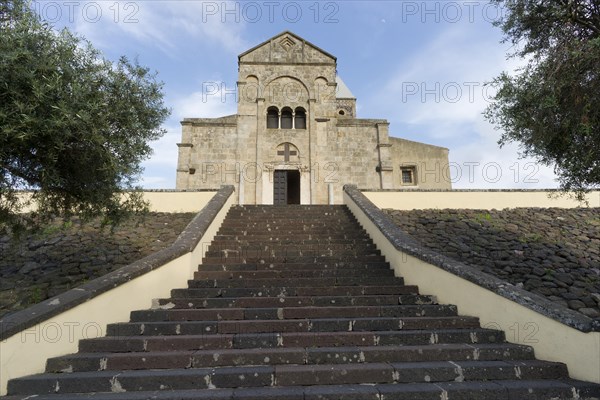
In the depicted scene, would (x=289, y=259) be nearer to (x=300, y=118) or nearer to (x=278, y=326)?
(x=278, y=326)

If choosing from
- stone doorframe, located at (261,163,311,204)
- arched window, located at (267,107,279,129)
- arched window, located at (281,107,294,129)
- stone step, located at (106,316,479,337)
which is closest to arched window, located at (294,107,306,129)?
arched window, located at (281,107,294,129)

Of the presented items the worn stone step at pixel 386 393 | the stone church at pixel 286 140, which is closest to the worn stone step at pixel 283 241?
the worn stone step at pixel 386 393

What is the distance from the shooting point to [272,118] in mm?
19188

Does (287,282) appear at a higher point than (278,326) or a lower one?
higher

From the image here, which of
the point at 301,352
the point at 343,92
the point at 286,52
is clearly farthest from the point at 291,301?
the point at 343,92

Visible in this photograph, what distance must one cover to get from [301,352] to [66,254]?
24.1 ft

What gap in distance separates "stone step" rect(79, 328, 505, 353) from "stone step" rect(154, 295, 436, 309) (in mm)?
954

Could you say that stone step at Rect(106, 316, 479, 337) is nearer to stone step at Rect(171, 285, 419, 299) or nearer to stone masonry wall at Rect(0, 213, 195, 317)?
stone step at Rect(171, 285, 419, 299)

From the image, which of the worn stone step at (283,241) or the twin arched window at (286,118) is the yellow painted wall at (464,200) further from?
the twin arched window at (286,118)

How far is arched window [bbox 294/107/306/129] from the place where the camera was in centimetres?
1909

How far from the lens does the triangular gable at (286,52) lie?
1936 centimetres

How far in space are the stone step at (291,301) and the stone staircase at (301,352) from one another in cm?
2

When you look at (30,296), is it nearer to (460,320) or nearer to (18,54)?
(18,54)

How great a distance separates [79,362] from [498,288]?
553 cm
